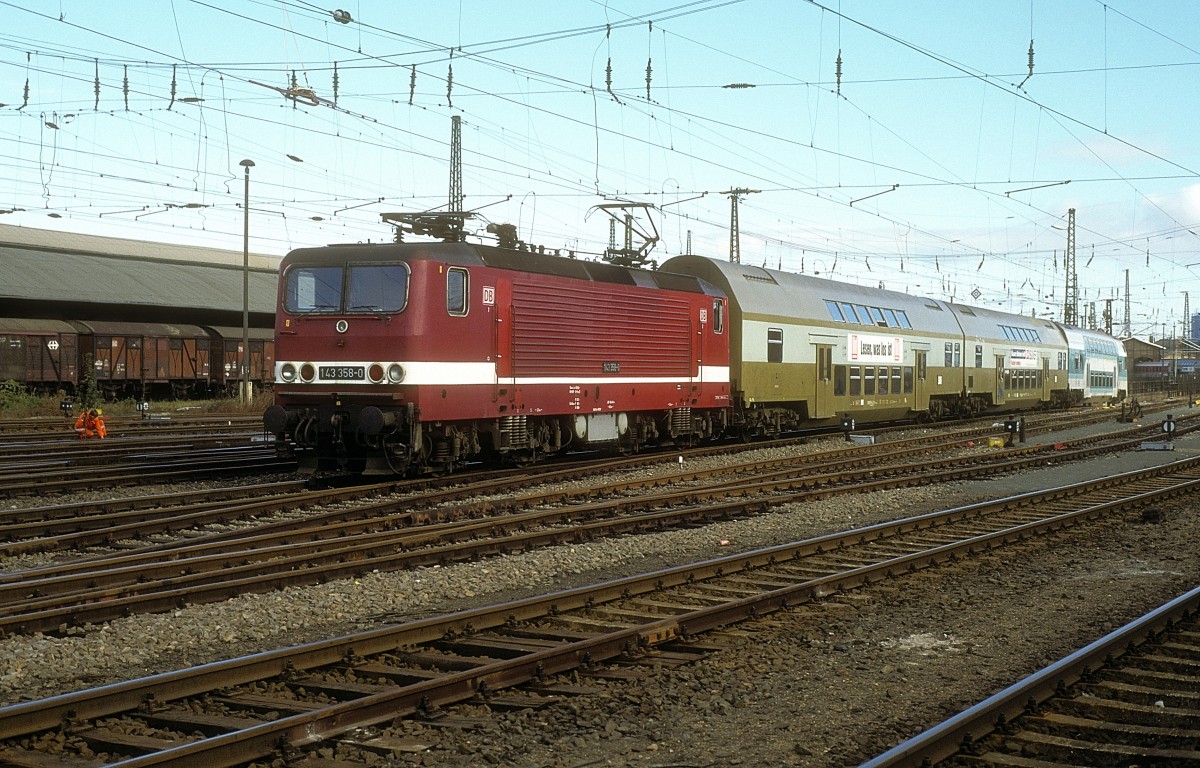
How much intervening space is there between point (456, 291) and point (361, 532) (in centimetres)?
464

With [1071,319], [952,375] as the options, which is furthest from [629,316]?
[1071,319]

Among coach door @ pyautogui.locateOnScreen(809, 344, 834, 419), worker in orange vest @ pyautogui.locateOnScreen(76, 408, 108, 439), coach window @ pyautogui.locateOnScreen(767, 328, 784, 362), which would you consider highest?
coach window @ pyautogui.locateOnScreen(767, 328, 784, 362)

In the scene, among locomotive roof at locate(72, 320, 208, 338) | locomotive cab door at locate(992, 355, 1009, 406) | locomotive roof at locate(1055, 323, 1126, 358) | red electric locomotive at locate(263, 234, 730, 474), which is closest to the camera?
red electric locomotive at locate(263, 234, 730, 474)

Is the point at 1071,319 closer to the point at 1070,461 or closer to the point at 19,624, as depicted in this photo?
the point at 1070,461

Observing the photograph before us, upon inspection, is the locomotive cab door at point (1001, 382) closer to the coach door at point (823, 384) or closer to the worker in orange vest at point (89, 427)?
the coach door at point (823, 384)

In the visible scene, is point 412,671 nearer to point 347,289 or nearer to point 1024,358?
point 347,289

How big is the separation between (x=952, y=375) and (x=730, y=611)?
27.2 meters

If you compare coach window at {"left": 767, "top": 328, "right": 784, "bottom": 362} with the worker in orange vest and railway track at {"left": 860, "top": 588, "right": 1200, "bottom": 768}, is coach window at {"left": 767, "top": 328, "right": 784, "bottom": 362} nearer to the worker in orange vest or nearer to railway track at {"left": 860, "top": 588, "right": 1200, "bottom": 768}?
the worker in orange vest

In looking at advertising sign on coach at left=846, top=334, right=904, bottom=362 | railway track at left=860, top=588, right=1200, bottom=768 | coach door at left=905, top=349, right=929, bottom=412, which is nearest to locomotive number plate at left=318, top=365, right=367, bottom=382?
railway track at left=860, top=588, right=1200, bottom=768

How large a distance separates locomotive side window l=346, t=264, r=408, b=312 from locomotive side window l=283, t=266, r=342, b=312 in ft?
0.83

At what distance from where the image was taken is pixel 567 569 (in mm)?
10836

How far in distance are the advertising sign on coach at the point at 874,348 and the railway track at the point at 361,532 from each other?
27.5ft

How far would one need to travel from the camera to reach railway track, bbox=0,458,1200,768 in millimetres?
5555

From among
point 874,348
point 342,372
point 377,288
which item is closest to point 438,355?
point 377,288
